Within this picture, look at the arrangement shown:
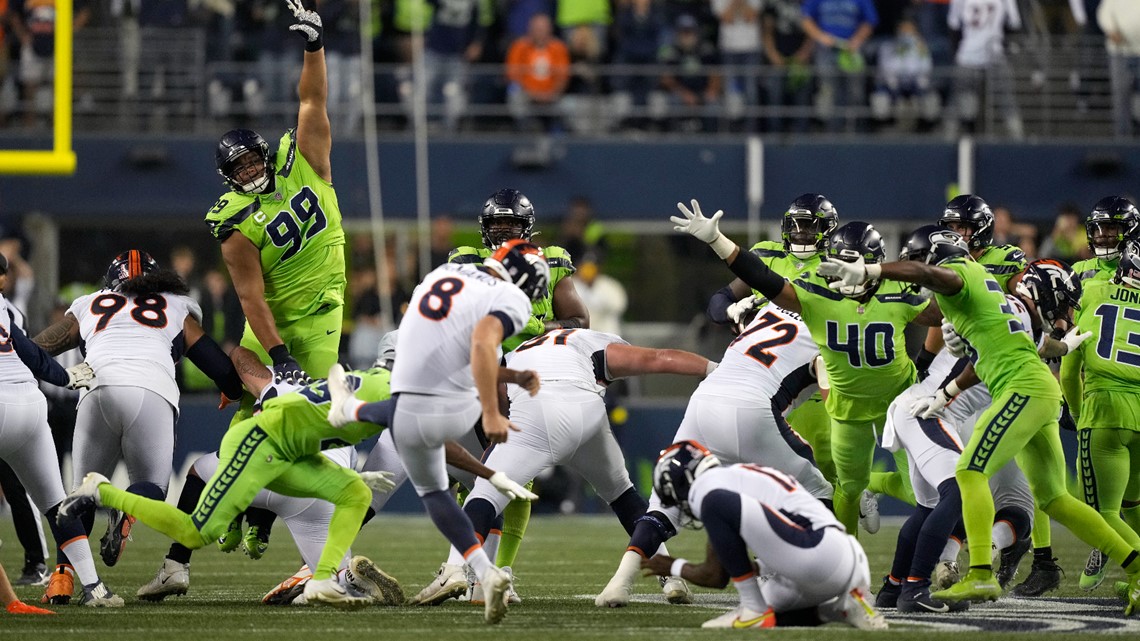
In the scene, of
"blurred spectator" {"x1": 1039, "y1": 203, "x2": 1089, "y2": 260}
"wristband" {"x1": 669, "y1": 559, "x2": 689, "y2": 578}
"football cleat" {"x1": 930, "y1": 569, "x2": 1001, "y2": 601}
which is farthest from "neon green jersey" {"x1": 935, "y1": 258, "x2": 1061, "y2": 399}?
"blurred spectator" {"x1": 1039, "y1": 203, "x2": 1089, "y2": 260}

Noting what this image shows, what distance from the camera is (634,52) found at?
1678 centimetres

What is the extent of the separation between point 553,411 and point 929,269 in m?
1.93

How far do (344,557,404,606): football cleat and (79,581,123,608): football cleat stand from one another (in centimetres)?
108

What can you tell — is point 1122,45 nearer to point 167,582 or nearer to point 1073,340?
point 1073,340

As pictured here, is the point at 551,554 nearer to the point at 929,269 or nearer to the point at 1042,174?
the point at 929,269

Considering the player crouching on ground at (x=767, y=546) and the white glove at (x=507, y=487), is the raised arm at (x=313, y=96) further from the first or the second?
the player crouching on ground at (x=767, y=546)

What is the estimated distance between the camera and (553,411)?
7852mm

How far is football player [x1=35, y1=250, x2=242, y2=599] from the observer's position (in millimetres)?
8047

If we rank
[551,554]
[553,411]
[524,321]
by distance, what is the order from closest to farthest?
[524,321], [553,411], [551,554]

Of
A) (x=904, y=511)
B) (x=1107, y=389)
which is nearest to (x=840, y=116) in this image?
(x=904, y=511)

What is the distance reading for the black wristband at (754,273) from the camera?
7.49 metres

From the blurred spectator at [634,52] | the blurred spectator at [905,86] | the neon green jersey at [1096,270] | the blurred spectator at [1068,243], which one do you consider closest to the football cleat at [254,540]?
the neon green jersey at [1096,270]

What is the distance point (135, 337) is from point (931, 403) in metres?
3.94

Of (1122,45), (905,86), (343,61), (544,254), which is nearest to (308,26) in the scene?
(544,254)
